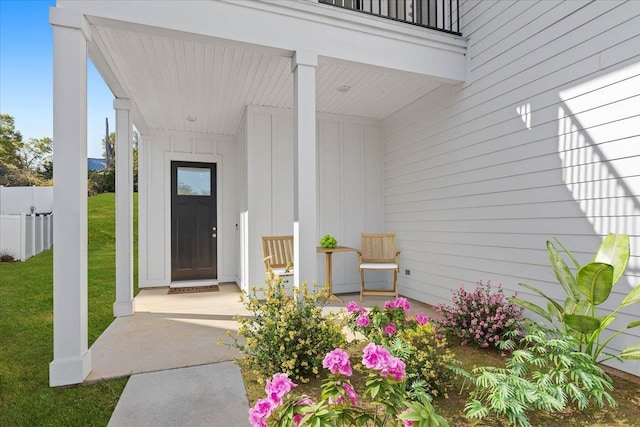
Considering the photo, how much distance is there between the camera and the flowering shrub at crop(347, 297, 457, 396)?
215 centimetres

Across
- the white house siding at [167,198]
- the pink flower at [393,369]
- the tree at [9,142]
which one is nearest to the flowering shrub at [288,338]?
the pink flower at [393,369]

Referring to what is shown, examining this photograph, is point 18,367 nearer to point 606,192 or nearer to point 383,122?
point 606,192

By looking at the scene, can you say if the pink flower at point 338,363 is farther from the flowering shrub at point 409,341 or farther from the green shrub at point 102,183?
the green shrub at point 102,183

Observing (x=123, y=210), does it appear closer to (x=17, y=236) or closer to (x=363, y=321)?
(x=363, y=321)

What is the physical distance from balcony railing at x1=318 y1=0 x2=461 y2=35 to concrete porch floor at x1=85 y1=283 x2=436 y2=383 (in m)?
3.55

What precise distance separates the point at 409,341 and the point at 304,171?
167 centimetres

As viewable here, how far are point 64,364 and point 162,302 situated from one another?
2544 mm

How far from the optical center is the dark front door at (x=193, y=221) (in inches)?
245

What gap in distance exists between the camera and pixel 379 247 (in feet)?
17.7

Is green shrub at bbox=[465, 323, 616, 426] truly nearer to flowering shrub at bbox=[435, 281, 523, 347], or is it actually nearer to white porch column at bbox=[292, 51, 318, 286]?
flowering shrub at bbox=[435, 281, 523, 347]

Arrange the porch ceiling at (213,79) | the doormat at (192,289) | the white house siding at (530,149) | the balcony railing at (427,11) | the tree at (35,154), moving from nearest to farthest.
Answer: the white house siding at (530,149) → the porch ceiling at (213,79) → the balcony railing at (427,11) → the doormat at (192,289) → the tree at (35,154)

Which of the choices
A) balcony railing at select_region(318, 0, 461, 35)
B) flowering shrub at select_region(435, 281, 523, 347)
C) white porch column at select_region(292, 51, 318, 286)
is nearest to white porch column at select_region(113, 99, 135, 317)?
white porch column at select_region(292, 51, 318, 286)

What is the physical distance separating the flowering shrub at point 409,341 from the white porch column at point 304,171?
74 cm

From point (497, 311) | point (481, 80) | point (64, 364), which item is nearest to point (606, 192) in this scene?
point (497, 311)
